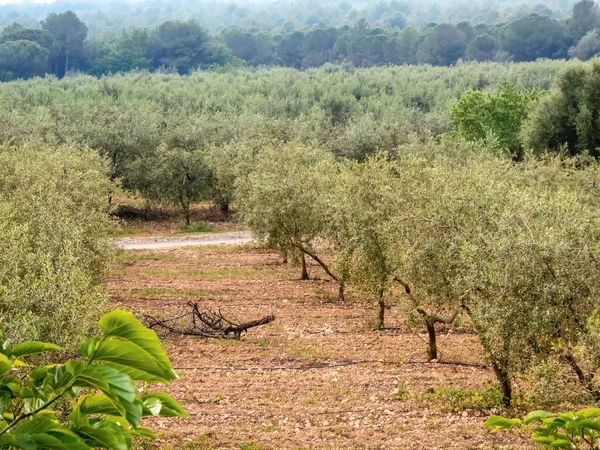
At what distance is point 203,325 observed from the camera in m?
21.5

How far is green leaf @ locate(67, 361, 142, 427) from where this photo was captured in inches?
70.9

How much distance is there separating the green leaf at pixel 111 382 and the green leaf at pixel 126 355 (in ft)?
0.09

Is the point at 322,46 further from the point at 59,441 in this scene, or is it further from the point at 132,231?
the point at 59,441

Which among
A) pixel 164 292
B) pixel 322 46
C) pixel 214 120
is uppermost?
pixel 322 46

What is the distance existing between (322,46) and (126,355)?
18926 cm

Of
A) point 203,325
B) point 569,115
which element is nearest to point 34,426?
point 203,325

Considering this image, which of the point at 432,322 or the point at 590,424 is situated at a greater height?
the point at 590,424

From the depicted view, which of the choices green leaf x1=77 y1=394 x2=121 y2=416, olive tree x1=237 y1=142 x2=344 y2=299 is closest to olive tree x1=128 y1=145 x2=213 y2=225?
olive tree x1=237 y1=142 x2=344 y2=299

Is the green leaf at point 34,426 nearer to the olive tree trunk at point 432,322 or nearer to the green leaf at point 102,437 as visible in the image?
the green leaf at point 102,437

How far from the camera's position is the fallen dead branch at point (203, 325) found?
2081 cm

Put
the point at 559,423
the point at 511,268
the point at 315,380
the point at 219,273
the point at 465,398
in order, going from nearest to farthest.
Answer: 1. the point at 559,423
2. the point at 511,268
3. the point at 465,398
4. the point at 315,380
5. the point at 219,273

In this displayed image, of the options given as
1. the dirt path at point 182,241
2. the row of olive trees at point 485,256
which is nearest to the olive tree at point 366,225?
the row of olive trees at point 485,256

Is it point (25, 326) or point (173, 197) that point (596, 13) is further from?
point (25, 326)

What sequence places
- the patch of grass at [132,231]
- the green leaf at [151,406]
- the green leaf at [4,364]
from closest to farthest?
1. the green leaf at [4,364]
2. the green leaf at [151,406]
3. the patch of grass at [132,231]
